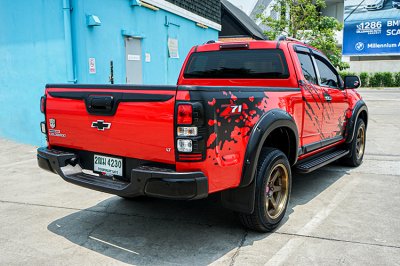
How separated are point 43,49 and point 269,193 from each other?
19.4ft

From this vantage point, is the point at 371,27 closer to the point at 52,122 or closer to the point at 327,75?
the point at 327,75

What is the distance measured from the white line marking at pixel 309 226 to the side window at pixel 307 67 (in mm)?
1531

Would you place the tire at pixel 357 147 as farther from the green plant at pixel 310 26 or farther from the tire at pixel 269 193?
the green plant at pixel 310 26

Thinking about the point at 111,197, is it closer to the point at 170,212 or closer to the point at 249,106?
the point at 170,212

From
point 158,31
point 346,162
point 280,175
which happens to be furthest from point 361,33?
point 280,175

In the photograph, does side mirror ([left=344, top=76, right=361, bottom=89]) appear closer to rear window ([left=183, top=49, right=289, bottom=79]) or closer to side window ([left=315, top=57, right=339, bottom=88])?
side window ([left=315, top=57, right=339, bottom=88])

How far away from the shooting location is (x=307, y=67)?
5219mm

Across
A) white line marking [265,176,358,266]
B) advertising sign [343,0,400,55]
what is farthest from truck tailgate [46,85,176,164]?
advertising sign [343,0,400,55]

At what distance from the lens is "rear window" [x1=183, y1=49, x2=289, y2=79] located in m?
4.91

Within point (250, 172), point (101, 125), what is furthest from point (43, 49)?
point (250, 172)

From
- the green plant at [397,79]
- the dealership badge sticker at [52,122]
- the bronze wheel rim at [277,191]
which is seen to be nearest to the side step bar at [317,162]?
the bronze wheel rim at [277,191]

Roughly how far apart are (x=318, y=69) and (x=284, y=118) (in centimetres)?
180

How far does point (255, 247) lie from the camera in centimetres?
373

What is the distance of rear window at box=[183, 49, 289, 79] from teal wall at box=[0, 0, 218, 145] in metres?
3.33
